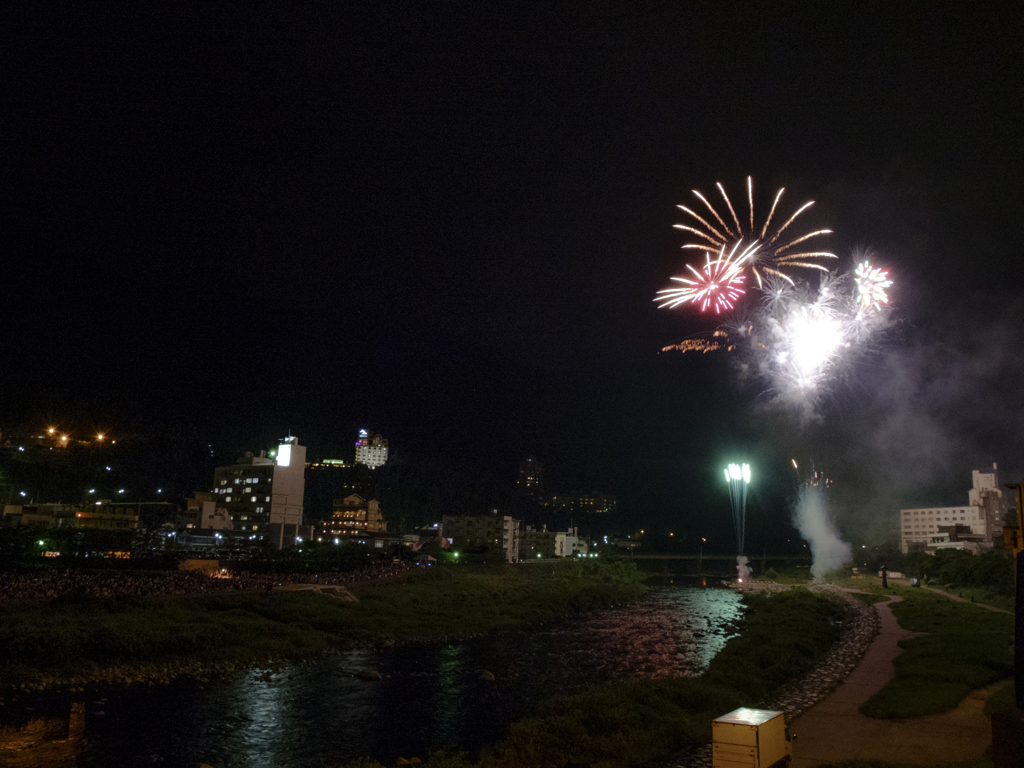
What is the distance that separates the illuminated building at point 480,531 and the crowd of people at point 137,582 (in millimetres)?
40696

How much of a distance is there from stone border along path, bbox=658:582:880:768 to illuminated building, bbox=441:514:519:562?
53.6 metres

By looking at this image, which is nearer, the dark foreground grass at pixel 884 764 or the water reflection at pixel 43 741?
Answer: the dark foreground grass at pixel 884 764

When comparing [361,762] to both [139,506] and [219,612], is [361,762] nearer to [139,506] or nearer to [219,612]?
[219,612]

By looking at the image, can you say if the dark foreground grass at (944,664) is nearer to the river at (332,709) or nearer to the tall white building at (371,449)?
the river at (332,709)

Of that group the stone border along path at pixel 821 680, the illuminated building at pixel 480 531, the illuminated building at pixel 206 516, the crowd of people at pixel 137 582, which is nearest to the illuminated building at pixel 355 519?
the illuminated building at pixel 480 531

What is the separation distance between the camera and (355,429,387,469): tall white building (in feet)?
607

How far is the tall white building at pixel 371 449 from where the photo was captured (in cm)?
18512

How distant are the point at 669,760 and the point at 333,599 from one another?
28184mm

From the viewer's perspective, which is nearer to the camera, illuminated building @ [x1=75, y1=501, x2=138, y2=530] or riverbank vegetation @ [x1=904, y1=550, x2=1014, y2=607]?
riverbank vegetation @ [x1=904, y1=550, x2=1014, y2=607]

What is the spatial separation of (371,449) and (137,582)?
514 ft

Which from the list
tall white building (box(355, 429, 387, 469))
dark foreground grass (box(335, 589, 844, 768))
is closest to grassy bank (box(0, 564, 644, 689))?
dark foreground grass (box(335, 589, 844, 768))

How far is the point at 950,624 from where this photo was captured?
31.2 meters

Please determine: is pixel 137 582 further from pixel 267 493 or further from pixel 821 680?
pixel 267 493

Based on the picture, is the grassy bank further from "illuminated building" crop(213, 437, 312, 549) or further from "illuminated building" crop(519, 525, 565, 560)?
"illuminated building" crop(519, 525, 565, 560)
